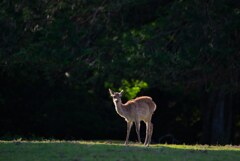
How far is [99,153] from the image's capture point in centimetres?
1764

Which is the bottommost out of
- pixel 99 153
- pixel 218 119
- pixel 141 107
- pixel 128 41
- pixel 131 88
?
pixel 99 153

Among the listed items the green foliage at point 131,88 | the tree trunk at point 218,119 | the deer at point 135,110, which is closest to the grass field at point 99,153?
the deer at point 135,110

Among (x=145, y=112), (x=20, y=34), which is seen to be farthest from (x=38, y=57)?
(x=145, y=112)

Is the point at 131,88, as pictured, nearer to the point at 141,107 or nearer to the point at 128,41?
the point at 128,41

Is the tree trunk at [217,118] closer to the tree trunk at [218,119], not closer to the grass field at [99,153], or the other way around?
the tree trunk at [218,119]

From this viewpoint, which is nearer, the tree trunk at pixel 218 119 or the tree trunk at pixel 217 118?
the tree trunk at pixel 217 118

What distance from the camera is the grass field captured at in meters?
16.9

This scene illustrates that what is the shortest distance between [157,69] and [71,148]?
28.2ft

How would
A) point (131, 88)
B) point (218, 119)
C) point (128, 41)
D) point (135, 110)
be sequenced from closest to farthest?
point (135, 110) < point (128, 41) < point (131, 88) < point (218, 119)

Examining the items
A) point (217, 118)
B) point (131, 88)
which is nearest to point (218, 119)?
point (217, 118)

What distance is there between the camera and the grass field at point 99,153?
16938mm

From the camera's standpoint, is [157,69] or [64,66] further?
[64,66]

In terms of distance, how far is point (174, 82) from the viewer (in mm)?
28703

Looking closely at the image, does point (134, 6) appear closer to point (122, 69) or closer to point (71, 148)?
point (122, 69)
